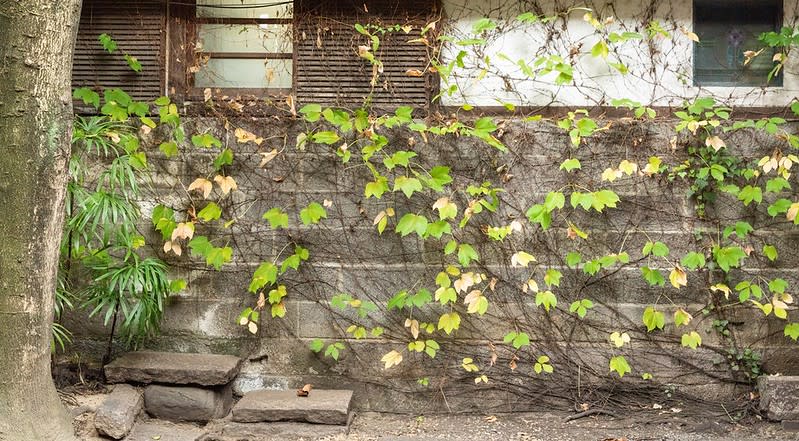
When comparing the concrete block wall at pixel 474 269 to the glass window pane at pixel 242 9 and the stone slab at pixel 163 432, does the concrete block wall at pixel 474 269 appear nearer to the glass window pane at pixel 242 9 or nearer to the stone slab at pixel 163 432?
A: the stone slab at pixel 163 432

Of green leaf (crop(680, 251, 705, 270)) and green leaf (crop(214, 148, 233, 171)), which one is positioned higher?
green leaf (crop(214, 148, 233, 171))

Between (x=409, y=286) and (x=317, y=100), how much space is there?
1.25 meters

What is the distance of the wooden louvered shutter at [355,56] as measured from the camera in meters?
4.56

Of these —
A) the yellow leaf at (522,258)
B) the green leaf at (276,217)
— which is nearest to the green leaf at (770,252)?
the yellow leaf at (522,258)

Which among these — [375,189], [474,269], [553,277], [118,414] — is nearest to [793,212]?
[553,277]

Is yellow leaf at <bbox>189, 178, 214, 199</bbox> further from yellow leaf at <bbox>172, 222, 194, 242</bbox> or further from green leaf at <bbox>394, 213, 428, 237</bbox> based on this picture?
green leaf at <bbox>394, 213, 428, 237</bbox>

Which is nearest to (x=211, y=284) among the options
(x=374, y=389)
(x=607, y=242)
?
(x=374, y=389)

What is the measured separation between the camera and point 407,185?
13.5 ft

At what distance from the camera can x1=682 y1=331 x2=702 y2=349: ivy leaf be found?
14.1ft

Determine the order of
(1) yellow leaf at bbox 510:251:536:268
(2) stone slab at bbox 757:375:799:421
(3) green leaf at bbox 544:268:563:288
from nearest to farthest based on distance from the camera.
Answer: (2) stone slab at bbox 757:375:799:421 → (1) yellow leaf at bbox 510:251:536:268 → (3) green leaf at bbox 544:268:563:288

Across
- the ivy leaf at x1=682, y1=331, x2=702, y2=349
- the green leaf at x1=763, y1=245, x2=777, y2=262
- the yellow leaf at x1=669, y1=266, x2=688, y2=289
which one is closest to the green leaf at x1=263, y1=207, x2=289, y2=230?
the yellow leaf at x1=669, y1=266, x2=688, y2=289

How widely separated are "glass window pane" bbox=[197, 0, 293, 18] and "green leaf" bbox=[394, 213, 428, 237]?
1505 mm

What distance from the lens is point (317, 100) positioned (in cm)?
458

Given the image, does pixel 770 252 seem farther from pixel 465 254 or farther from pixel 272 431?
pixel 272 431
